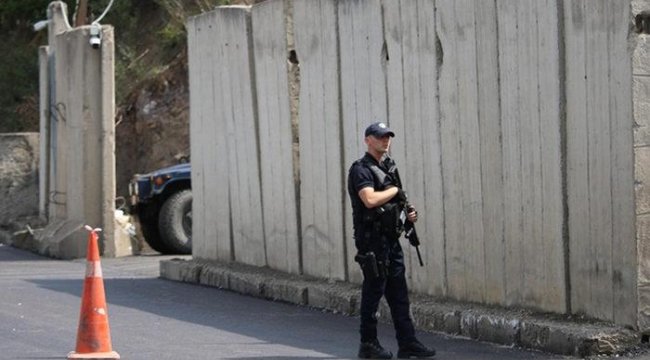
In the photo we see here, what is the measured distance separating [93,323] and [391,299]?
203 centimetres

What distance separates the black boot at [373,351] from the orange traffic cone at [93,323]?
5.43 ft

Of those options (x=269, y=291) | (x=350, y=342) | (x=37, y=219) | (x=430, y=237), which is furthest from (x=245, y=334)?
(x=37, y=219)

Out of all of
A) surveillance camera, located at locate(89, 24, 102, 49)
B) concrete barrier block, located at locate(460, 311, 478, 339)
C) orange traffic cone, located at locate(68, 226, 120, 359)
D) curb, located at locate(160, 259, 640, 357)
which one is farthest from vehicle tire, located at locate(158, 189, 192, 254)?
orange traffic cone, located at locate(68, 226, 120, 359)

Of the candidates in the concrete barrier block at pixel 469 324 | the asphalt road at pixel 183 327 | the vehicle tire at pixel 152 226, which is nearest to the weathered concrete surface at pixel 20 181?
the vehicle tire at pixel 152 226

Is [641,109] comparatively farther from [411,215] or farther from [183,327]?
[183,327]

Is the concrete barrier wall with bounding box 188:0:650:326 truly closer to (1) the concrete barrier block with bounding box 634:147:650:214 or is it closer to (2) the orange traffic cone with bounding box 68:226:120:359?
(1) the concrete barrier block with bounding box 634:147:650:214

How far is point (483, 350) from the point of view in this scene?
10.9m

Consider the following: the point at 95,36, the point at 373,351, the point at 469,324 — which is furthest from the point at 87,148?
the point at 373,351

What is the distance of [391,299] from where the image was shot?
34.4ft

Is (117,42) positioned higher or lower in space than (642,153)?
higher

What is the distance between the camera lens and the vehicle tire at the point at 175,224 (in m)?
21.4

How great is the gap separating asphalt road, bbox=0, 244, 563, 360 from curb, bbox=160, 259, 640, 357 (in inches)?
4.9

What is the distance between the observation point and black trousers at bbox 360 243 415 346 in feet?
34.1

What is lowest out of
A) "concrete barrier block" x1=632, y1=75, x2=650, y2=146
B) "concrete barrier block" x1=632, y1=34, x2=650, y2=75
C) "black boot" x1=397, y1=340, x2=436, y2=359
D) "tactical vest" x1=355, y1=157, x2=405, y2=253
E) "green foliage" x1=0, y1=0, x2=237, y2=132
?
"black boot" x1=397, y1=340, x2=436, y2=359
